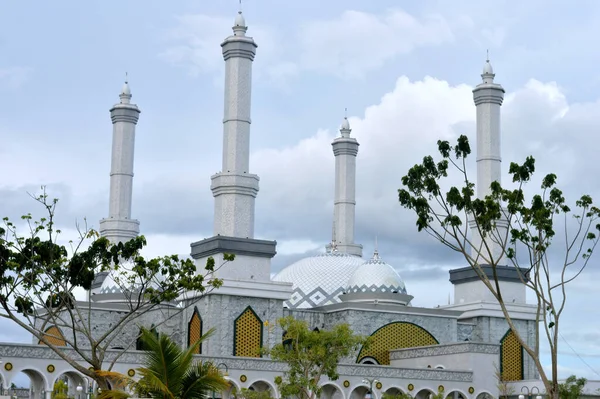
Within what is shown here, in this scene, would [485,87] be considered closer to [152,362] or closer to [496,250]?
[496,250]

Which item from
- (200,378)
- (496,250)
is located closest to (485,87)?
(496,250)

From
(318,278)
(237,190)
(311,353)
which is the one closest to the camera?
(311,353)

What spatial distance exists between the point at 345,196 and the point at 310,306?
8.21 metres

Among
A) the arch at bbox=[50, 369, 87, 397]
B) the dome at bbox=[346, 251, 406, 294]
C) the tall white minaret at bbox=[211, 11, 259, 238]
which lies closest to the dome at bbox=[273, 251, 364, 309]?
the dome at bbox=[346, 251, 406, 294]

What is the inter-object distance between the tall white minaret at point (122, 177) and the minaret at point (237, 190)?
1003 cm

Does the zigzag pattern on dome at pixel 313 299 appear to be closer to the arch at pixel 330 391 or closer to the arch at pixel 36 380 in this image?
the arch at pixel 330 391

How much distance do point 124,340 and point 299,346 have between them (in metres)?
11.8

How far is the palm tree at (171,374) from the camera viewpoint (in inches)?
650

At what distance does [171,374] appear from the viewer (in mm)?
16656

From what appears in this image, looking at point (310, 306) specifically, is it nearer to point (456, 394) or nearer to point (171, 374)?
point (456, 394)

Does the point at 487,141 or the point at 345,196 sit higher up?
the point at 487,141

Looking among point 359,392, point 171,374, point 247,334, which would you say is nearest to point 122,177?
point 247,334

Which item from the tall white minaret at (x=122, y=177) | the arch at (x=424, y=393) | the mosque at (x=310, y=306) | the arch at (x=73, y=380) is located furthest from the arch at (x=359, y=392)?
the tall white minaret at (x=122, y=177)

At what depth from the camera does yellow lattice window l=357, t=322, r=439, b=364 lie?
50.1 m
